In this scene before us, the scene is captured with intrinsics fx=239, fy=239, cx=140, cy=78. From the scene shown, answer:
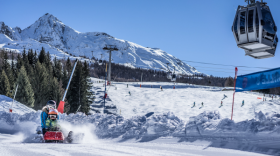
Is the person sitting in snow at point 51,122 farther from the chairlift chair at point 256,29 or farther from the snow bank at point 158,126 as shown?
the chairlift chair at point 256,29

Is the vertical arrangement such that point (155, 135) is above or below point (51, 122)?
below

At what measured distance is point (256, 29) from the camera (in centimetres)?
1681

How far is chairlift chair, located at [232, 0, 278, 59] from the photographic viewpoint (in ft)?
54.9

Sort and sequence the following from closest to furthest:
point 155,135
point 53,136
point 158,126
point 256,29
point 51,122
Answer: point 53,136, point 51,122, point 155,135, point 158,126, point 256,29

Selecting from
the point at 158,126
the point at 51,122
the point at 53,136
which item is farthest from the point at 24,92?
the point at 158,126

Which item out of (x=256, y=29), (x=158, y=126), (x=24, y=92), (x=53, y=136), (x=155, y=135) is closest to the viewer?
(x=53, y=136)

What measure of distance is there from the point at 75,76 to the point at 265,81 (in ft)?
115

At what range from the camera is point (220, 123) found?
892cm

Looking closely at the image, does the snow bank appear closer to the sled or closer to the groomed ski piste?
the groomed ski piste

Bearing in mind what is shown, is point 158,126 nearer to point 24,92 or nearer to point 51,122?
point 51,122

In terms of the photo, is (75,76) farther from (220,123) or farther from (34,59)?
(34,59)

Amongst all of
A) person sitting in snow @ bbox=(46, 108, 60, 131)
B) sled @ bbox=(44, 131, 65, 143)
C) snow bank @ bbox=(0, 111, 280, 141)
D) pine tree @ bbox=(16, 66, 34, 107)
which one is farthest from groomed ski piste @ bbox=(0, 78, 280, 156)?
pine tree @ bbox=(16, 66, 34, 107)

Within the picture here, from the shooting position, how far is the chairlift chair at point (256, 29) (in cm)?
1672

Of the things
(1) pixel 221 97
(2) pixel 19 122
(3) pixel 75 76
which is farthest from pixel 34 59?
(2) pixel 19 122
